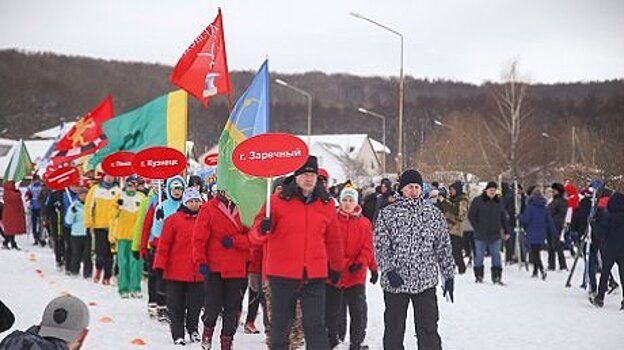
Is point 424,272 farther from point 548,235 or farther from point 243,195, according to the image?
point 548,235

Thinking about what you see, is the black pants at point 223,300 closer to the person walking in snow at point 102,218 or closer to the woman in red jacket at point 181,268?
the woman in red jacket at point 181,268

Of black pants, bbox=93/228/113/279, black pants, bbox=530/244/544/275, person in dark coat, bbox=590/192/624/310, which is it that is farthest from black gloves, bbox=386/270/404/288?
black pants, bbox=530/244/544/275

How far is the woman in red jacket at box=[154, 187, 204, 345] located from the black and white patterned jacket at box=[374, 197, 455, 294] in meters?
2.30

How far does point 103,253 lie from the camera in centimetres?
1428

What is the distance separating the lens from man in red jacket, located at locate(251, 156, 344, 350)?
21.9 feet

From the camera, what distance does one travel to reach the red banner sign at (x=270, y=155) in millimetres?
6984

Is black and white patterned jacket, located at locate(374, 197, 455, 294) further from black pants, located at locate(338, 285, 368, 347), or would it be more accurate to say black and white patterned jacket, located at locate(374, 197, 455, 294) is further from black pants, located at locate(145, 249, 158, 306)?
black pants, located at locate(145, 249, 158, 306)

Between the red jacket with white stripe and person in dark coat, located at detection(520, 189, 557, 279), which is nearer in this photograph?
the red jacket with white stripe

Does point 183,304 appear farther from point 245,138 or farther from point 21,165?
point 21,165

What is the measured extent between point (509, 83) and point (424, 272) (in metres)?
44.0

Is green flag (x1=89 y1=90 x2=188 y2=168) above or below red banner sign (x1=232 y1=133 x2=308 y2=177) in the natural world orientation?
above

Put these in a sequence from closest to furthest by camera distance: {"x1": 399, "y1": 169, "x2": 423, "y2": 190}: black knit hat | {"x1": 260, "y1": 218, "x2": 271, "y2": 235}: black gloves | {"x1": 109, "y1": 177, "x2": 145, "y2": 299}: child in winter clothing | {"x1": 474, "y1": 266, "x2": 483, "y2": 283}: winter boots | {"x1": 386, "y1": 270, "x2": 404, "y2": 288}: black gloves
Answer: {"x1": 260, "y1": 218, "x2": 271, "y2": 235}: black gloves
{"x1": 386, "y1": 270, "x2": 404, "y2": 288}: black gloves
{"x1": 399, "y1": 169, "x2": 423, "y2": 190}: black knit hat
{"x1": 109, "y1": 177, "x2": 145, "y2": 299}: child in winter clothing
{"x1": 474, "y1": 266, "x2": 483, "y2": 283}: winter boots

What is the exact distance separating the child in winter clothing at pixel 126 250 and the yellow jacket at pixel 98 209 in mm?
1039

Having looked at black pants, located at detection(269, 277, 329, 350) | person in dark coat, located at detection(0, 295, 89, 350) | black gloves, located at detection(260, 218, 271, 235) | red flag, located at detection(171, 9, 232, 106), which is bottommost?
black pants, located at detection(269, 277, 329, 350)
